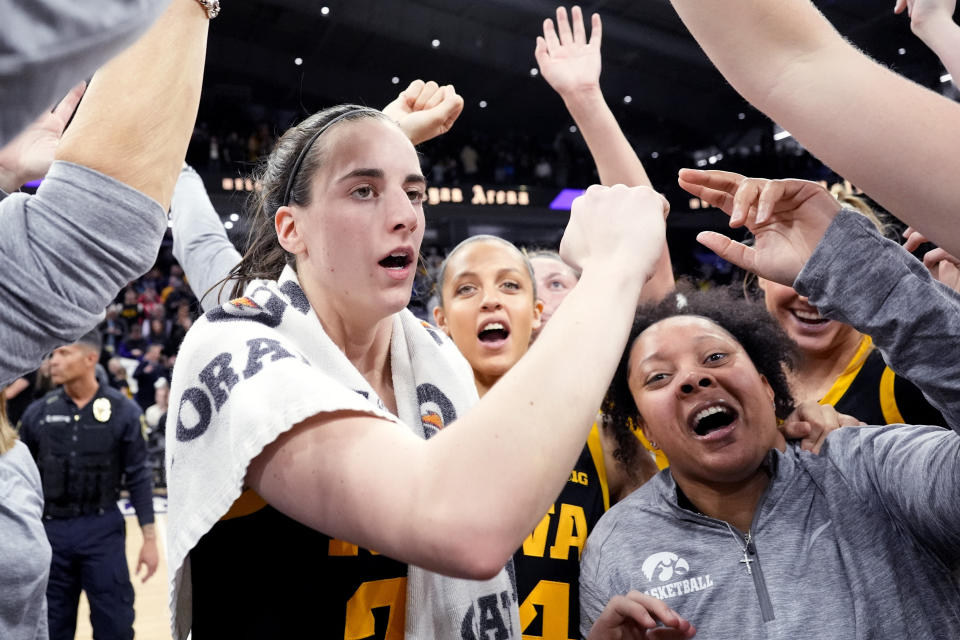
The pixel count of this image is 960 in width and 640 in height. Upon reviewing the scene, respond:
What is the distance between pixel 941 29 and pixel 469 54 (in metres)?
12.0

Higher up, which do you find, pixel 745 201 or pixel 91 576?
pixel 745 201

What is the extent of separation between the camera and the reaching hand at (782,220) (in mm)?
1099

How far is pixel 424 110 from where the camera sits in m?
1.77

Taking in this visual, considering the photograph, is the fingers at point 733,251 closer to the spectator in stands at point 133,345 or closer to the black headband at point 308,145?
the black headband at point 308,145

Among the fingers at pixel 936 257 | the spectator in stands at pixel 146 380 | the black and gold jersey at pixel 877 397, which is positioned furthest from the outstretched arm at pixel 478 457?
the spectator in stands at pixel 146 380

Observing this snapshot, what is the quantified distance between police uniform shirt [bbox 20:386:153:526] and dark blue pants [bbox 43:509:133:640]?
0.11 m

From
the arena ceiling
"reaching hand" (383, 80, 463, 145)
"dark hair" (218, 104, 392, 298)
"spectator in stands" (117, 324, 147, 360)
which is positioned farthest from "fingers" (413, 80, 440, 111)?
"spectator in stands" (117, 324, 147, 360)

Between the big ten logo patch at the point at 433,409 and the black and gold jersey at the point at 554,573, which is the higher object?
the big ten logo patch at the point at 433,409

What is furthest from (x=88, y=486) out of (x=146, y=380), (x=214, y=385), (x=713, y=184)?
(x=146, y=380)

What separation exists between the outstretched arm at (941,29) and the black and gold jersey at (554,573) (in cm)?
119

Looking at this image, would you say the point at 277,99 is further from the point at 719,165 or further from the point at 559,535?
the point at 559,535

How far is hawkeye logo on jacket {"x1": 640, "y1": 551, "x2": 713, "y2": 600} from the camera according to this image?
1.51 m

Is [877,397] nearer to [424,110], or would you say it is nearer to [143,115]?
[424,110]

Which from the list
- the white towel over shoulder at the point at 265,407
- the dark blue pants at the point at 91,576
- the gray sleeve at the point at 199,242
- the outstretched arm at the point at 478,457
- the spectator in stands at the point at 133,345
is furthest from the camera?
the spectator in stands at the point at 133,345
